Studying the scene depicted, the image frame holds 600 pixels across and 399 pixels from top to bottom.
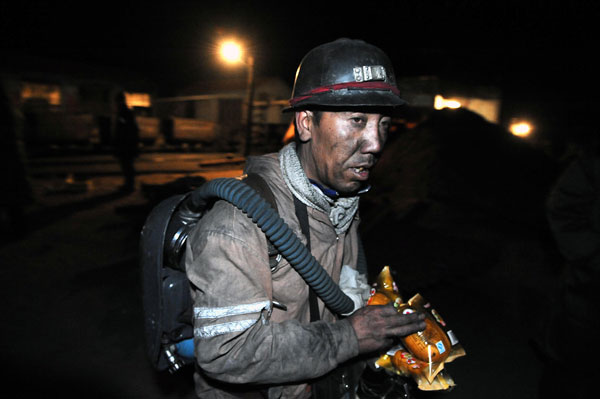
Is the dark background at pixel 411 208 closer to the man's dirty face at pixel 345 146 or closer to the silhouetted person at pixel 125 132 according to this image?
the silhouetted person at pixel 125 132

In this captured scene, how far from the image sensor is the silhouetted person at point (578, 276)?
246 cm

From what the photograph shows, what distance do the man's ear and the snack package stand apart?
834 millimetres

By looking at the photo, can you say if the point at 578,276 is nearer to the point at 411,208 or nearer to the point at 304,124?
the point at 304,124

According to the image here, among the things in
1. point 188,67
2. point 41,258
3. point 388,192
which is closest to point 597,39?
point 388,192

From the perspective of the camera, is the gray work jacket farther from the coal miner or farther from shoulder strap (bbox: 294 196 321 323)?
shoulder strap (bbox: 294 196 321 323)

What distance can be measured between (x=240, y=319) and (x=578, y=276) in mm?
2603

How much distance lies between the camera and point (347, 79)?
1.49 m

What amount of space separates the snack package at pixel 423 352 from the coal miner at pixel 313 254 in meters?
0.09

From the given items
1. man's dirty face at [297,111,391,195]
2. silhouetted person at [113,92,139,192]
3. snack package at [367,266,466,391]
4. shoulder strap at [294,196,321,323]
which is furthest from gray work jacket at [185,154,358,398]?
silhouetted person at [113,92,139,192]

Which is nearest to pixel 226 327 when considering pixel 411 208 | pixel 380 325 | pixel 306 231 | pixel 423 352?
pixel 306 231

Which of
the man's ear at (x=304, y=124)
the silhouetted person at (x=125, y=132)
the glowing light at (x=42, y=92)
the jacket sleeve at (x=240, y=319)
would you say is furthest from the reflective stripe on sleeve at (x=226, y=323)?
the glowing light at (x=42, y=92)

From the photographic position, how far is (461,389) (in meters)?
3.29

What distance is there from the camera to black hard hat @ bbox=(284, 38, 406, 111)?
4.78 feet

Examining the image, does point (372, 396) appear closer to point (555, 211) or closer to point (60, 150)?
point (555, 211)
